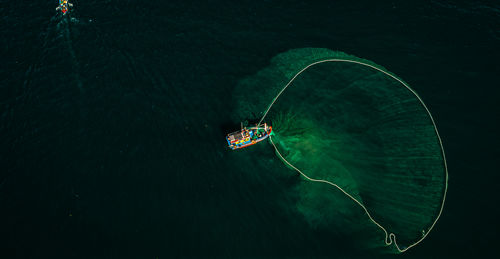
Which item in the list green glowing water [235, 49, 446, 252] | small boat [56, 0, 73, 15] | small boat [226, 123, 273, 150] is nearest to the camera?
green glowing water [235, 49, 446, 252]

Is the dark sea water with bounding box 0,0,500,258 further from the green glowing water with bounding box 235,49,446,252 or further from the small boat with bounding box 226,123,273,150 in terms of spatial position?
the green glowing water with bounding box 235,49,446,252

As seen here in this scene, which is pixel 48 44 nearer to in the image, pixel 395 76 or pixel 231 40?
pixel 231 40

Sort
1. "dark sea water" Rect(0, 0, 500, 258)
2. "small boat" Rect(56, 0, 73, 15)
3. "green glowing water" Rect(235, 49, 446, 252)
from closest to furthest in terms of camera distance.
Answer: "green glowing water" Rect(235, 49, 446, 252)
"dark sea water" Rect(0, 0, 500, 258)
"small boat" Rect(56, 0, 73, 15)

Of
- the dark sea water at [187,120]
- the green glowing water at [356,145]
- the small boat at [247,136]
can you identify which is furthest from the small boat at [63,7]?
the small boat at [247,136]

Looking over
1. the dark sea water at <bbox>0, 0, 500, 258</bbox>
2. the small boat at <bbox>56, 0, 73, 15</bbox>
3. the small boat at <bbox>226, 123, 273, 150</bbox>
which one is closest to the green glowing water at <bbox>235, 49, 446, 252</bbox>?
the small boat at <bbox>226, 123, 273, 150</bbox>

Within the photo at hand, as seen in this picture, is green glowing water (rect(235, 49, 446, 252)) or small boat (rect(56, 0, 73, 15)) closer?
green glowing water (rect(235, 49, 446, 252))

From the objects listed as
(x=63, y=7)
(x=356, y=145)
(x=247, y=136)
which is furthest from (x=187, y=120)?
(x=63, y=7)

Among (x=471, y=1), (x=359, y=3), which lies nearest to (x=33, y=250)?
(x=359, y=3)
